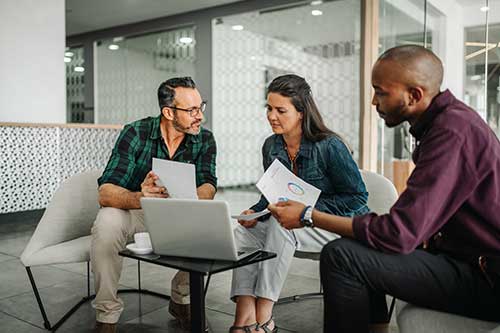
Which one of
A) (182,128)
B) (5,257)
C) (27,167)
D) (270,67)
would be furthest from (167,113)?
(270,67)

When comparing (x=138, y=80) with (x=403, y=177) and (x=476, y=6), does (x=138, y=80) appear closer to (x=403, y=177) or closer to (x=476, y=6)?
(x=403, y=177)

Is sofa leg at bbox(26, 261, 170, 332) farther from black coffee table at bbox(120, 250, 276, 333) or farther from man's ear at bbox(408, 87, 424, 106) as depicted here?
man's ear at bbox(408, 87, 424, 106)

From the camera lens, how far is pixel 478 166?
123cm

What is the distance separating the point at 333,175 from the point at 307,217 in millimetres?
690

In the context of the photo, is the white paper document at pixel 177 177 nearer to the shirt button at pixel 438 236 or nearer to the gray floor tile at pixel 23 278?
the shirt button at pixel 438 236

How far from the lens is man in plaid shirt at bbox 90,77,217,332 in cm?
197

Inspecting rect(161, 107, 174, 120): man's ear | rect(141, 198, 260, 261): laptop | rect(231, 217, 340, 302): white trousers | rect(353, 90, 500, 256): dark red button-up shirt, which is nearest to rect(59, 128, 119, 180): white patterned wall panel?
rect(161, 107, 174, 120): man's ear

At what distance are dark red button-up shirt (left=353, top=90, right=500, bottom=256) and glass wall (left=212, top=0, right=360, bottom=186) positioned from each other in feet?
16.1

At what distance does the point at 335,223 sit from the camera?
136cm

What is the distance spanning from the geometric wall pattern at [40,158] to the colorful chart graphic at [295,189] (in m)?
3.63

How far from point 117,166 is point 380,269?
1.33m

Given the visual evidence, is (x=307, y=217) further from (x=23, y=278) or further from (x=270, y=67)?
(x=270, y=67)

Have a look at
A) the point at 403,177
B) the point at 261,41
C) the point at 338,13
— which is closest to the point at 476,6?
the point at 403,177

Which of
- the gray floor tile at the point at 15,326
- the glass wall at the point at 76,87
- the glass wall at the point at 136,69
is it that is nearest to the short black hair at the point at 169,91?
the gray floor tile at the point at 15,326
